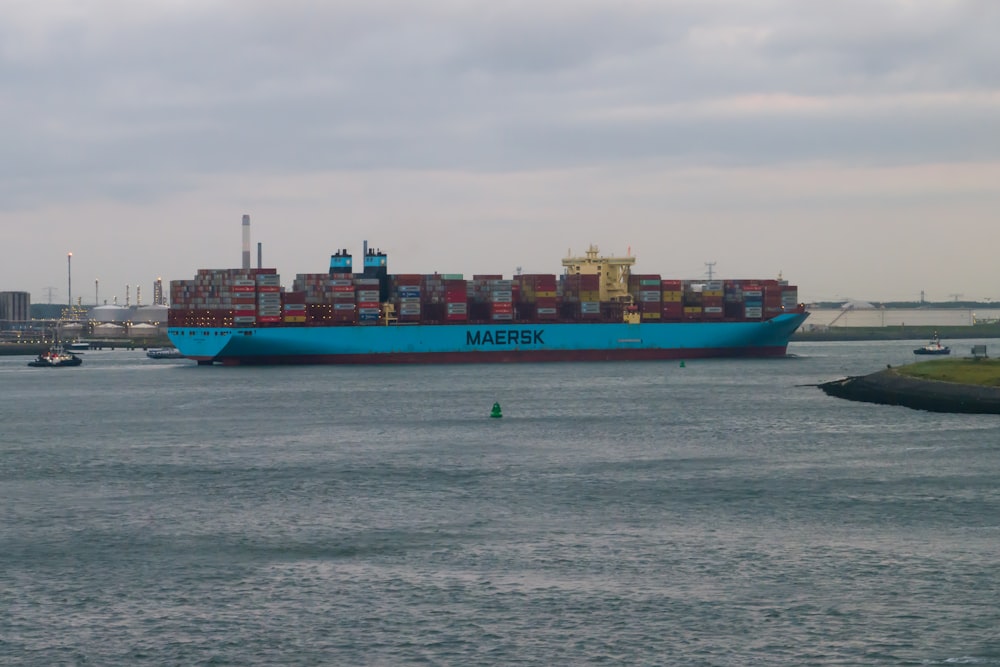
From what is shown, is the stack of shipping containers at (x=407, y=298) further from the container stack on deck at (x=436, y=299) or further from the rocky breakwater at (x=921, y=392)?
the rocky breakwater at (x=921, y=392)

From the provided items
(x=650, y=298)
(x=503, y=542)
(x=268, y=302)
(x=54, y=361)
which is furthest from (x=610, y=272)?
(x=503, y=542)

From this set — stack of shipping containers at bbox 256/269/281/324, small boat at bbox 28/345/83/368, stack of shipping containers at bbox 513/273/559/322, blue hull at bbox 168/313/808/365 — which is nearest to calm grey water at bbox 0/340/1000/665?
stack of shipping containers at bbox 256/269/281/324

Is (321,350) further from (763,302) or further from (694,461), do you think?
(694,461)

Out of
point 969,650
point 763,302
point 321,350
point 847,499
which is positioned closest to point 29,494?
point 847,499

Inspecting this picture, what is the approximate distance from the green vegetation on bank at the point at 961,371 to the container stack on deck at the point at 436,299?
167ft

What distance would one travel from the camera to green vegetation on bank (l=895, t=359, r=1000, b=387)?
65.8 metres

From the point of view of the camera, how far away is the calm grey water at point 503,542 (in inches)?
867

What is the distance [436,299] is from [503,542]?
3600 inches

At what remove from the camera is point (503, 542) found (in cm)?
3019

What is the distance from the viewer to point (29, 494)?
1516 inches

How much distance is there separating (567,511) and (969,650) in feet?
49.1

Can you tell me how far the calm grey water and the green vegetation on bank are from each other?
7069 mm

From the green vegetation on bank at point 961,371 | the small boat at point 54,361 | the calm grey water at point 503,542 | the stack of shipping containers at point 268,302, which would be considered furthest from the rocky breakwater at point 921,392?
the small boat at point 54,361

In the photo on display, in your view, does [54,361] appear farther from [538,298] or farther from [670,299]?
[670,299]
